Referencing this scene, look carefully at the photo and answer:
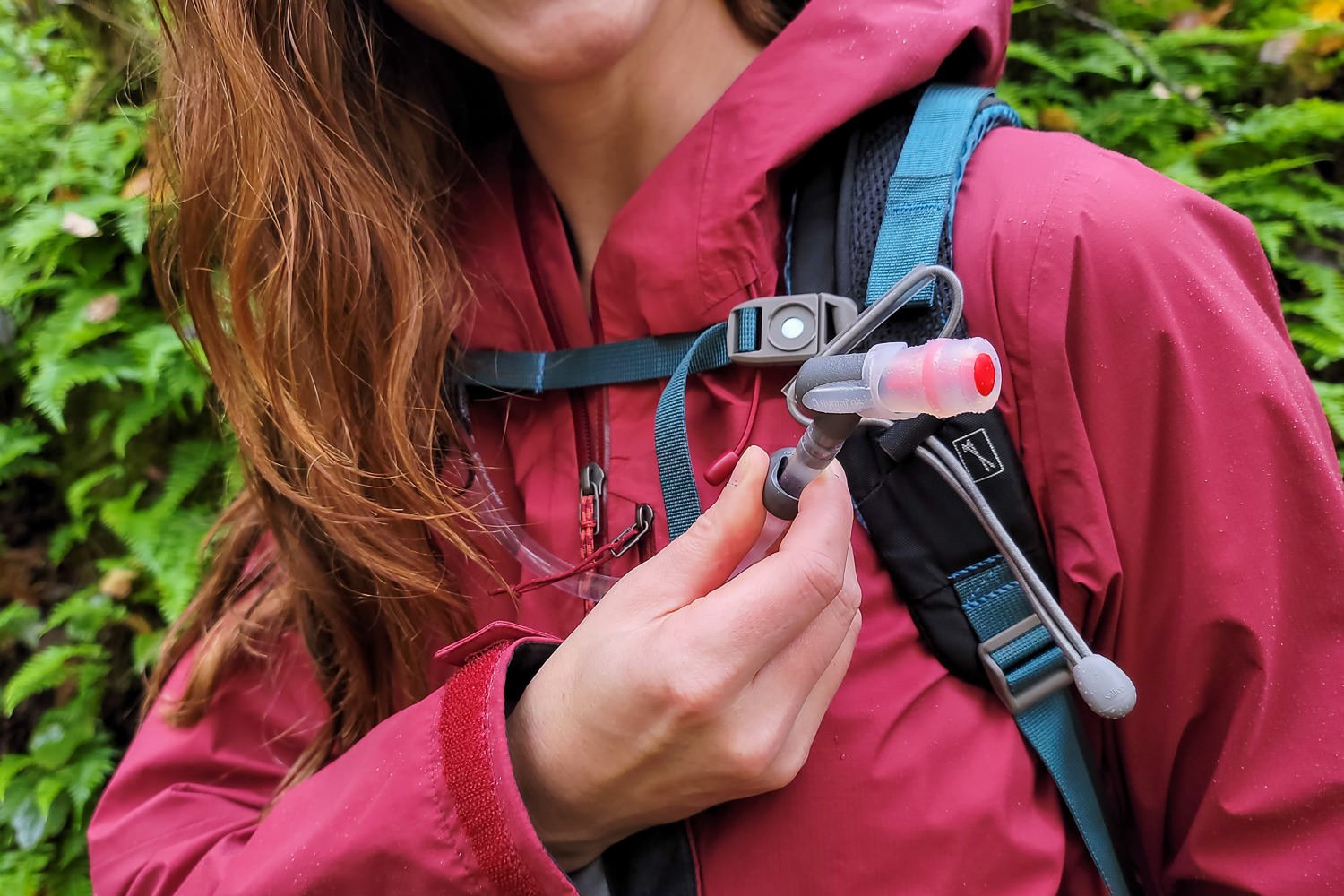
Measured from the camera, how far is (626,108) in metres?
1.65

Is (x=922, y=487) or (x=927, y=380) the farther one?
(x=922, y=487)

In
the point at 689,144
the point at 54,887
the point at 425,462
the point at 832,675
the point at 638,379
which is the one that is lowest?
the point at 54,887

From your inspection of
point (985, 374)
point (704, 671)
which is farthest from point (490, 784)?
point (985, 374)

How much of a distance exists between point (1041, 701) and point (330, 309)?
138 centimetres

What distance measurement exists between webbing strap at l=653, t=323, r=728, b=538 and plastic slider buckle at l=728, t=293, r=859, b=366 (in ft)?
0.19

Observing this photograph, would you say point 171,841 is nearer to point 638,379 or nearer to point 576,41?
point 638,379

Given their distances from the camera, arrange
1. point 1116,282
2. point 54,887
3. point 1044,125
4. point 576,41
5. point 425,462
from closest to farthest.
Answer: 1. point 1116,282
2. point 576,41
3. point 425,462
4. point 54,887
5. point 1044,125

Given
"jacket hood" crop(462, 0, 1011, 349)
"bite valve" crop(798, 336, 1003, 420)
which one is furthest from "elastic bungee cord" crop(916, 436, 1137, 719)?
"jacket hood" crop(462, 0, 1011, 349)

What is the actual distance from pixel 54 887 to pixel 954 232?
3.09 m

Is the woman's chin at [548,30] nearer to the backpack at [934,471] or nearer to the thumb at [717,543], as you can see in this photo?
the backpack at [934,471]

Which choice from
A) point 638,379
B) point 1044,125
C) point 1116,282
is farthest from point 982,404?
point 1044,125

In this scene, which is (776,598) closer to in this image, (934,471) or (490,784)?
(934,471)

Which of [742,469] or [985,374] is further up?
[985,374]

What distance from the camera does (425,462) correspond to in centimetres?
157
